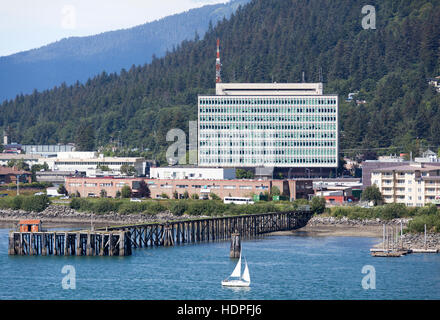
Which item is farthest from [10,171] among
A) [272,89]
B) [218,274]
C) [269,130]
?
[218,274]

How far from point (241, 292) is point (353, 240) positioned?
38.8 metres

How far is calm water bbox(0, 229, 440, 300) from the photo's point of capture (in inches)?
3063

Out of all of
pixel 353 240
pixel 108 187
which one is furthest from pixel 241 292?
pixel 108 187

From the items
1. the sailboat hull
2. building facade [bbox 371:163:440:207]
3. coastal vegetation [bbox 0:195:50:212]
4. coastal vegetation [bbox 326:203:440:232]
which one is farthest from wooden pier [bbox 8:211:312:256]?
coastal vegetation [bbox 0:195:50:212]

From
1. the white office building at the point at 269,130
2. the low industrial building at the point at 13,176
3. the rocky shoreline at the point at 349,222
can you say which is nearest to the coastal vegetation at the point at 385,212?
the rocky shoreline at the point at 349,222

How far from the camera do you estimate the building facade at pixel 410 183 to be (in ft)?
440

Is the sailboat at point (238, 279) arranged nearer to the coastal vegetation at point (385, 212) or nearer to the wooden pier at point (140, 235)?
the wooden pier at point (140, 235)

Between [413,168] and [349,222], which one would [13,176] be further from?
[413,168]

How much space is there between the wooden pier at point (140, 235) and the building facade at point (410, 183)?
1290 cm

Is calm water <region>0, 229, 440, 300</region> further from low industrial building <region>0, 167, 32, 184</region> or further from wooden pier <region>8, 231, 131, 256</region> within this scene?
low industrial building <region>0, 167, 32, 184</region>

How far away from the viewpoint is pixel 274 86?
7318 inches

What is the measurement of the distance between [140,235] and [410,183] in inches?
1786

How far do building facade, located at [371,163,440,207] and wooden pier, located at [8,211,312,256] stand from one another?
12.9 meters
